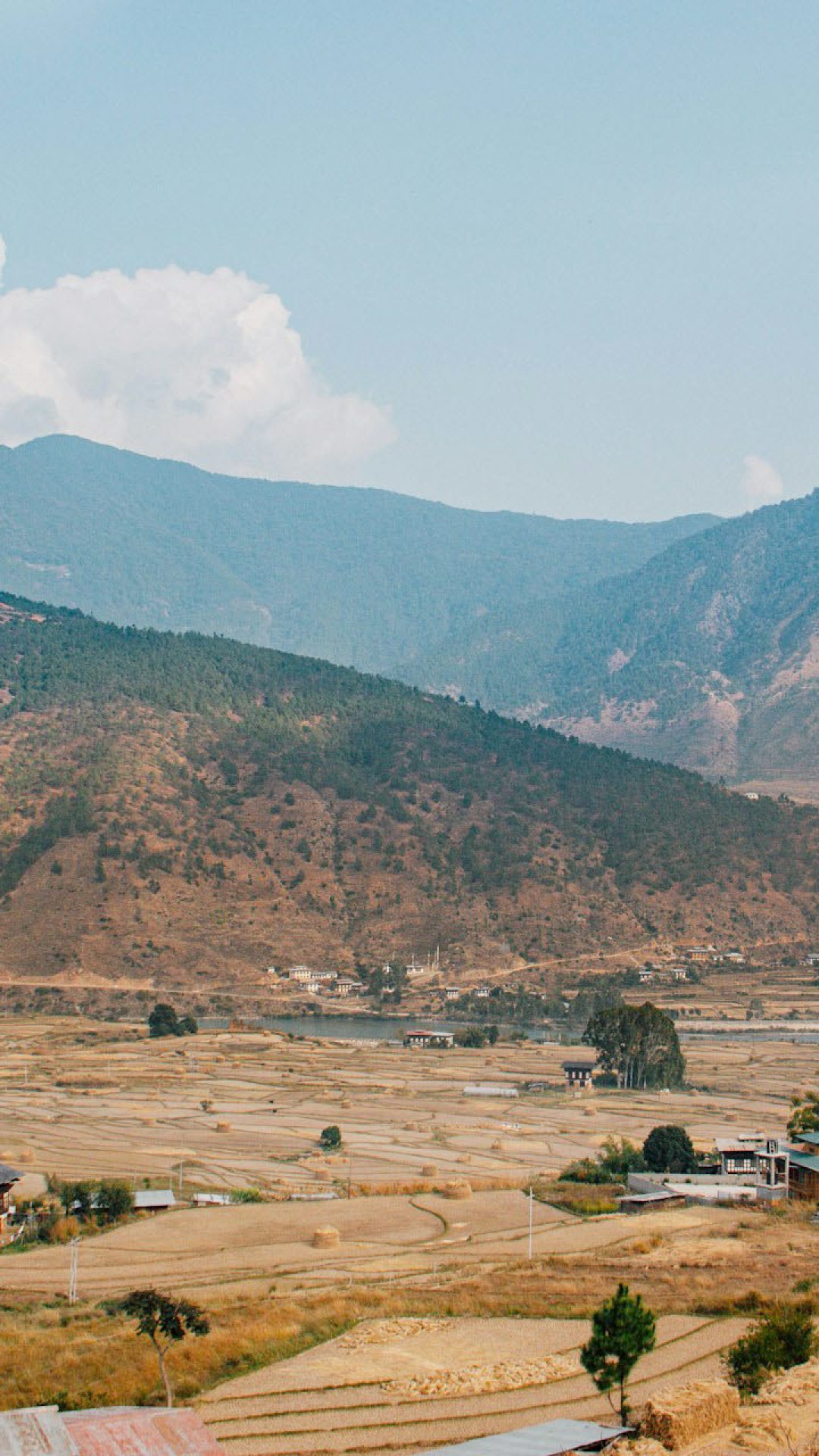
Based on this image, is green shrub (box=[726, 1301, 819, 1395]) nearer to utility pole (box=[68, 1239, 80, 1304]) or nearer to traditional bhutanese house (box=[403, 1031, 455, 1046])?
utility pole (box=[68, 1239, 80, 1304])

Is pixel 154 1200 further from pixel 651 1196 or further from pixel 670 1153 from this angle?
pixel 670 1153

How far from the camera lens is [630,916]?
4670 inches

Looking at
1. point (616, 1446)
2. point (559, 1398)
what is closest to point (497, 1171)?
point (559, 1398)

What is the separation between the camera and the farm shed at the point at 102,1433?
57.0ft

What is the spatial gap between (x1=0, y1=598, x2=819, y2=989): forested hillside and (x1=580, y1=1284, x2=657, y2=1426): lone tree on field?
81.8m

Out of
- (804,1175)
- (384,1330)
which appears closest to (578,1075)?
(804,1175)

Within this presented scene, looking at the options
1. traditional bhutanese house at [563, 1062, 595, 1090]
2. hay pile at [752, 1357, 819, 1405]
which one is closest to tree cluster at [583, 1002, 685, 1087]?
traditional bhutanese house at [563, 1062, 595, 1090]

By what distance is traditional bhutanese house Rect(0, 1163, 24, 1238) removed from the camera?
34.2 m

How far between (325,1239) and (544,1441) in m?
14.7

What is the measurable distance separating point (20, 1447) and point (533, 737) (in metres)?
138

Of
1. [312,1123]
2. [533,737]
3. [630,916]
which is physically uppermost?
[533,737]

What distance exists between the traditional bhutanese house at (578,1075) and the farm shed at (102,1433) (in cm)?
4791

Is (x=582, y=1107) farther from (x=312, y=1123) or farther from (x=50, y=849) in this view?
(x=50, y=849)

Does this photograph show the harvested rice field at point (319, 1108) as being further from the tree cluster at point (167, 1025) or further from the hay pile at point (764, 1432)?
the hay pile at point (764, 1432)
